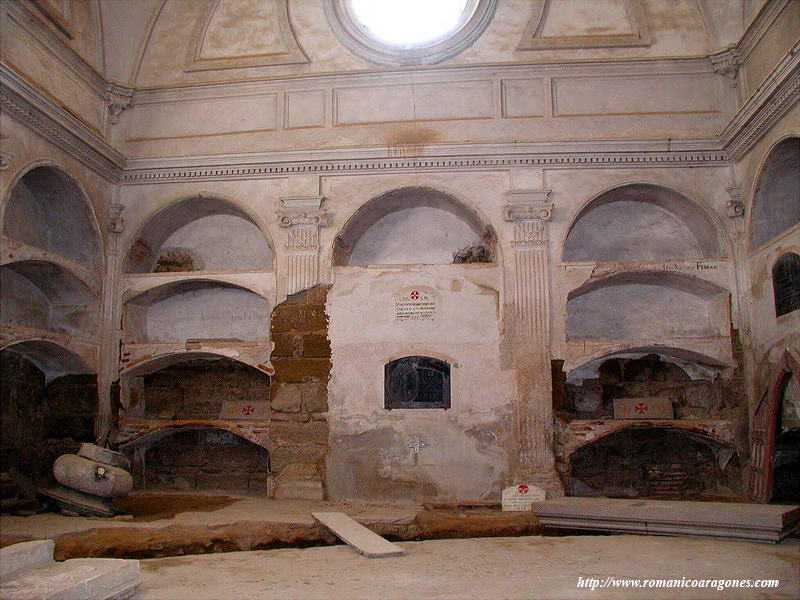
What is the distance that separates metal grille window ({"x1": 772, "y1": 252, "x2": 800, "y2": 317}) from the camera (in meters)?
6.29

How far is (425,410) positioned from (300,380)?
5.01 ft

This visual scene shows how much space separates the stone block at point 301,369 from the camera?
25.3ft

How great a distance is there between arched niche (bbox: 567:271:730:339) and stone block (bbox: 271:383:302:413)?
141 inches

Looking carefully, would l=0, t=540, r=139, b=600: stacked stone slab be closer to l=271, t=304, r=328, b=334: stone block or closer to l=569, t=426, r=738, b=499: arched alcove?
l=271, t=304, r=328, b=334: stone block

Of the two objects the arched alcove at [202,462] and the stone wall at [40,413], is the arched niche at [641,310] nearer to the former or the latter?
the arched alcove at [202,462]

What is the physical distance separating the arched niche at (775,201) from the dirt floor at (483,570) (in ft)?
11.4

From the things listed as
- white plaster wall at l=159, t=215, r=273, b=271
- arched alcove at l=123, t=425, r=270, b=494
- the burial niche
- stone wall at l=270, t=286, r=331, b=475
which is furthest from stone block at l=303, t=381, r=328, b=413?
the burial niche

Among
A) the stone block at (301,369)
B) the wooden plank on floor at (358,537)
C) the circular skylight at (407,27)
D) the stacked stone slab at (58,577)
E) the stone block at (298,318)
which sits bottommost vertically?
the wooden plank on floor at (358,537)

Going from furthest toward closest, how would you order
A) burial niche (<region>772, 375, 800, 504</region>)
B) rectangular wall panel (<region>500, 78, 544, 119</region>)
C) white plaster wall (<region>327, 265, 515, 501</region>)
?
rectangular wall panel (<region>500, 78, 544, 119</region>) < white plaster wall (<region>327, 265, 515, 501</region>) < burial niche (<region>772, 375, 800, 504</region>)

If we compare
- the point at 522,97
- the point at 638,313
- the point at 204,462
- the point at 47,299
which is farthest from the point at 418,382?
the point at 47,299

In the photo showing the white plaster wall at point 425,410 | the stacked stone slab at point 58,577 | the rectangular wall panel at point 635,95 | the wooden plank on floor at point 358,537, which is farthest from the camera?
the rectangular wall panel at point 635,95

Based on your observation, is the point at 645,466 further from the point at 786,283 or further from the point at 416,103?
the point at 416,103

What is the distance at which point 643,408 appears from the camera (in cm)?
811

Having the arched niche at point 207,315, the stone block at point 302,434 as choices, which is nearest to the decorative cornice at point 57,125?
the arched niche at point 207,315
